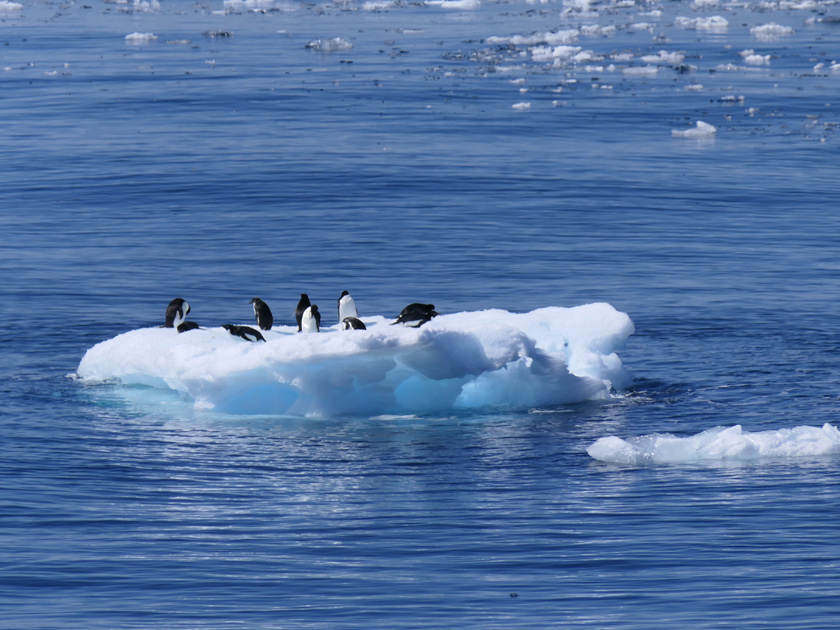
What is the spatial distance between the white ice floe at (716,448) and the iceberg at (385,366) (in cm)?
243

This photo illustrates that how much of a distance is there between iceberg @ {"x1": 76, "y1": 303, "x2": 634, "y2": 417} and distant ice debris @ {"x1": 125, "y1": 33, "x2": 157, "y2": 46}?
40358mm

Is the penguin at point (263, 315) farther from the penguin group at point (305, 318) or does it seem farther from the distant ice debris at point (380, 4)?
the distant ice debris at point (380, 4)

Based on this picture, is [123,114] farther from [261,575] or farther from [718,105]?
[261,575]

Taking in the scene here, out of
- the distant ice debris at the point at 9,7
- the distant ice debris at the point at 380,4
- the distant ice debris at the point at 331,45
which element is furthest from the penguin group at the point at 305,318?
the distant ice debris at the point at 9,7

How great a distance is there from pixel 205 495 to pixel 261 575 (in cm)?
231

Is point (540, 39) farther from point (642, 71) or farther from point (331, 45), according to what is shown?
point (331, 45)

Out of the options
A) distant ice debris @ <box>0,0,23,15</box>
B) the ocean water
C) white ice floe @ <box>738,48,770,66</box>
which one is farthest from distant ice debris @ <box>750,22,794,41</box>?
distant ice debris @ <box>0,0,23,15</box>

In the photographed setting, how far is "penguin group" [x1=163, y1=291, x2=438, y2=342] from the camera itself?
17.3 meters

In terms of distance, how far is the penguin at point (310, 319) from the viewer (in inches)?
706

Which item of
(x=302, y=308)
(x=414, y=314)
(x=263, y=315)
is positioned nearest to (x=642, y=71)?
→ (x=302, y=308)

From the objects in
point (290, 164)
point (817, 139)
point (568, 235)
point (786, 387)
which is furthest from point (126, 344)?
point (817, 139)

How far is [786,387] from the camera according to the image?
56.1ft

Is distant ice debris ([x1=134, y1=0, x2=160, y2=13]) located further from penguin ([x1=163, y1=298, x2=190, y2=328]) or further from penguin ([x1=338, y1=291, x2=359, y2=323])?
penguin ([x1=338, y1=291, x2=359, y2=323])

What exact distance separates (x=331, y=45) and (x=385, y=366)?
124 feet
